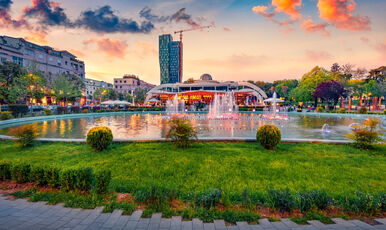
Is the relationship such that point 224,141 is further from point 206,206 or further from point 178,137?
point 206,206

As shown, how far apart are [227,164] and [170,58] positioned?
5651 inches

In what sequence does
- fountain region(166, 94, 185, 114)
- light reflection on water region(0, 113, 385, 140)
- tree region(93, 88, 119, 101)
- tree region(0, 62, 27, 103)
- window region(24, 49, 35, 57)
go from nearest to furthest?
1. light reflection on water region(0, 113, 385, 140)
2. tree region(0, 62, 27, 103)
3. fountain region(166, 94, 185, 114)
4. window region(24, 49, 35, 57)
5. tree region(93, 88, 119, 101)

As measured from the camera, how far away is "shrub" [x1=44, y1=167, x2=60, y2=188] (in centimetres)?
420

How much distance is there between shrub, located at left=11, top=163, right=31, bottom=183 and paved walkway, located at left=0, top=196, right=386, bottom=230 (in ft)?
4.54

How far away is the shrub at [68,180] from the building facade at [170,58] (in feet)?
455

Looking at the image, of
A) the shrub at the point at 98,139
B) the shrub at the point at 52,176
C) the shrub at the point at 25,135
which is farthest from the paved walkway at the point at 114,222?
the shrub at the point at 25,135

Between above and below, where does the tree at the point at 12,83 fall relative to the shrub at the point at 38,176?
above

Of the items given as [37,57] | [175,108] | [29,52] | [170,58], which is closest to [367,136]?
[175,108]

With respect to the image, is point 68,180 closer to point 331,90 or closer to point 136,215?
point 136,215

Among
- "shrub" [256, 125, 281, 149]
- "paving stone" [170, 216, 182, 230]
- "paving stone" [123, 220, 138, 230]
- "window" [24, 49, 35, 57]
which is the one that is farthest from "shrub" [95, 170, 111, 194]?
"window" [24, 49, 35, 57]

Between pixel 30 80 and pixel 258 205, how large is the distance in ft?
116

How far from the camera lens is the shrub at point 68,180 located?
4059mm

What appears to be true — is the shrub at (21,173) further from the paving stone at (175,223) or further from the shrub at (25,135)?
the shrub at (25,135)

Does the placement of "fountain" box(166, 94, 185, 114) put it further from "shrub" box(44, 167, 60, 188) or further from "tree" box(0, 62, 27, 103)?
"shrub" box(44, 167, 60, 188)
